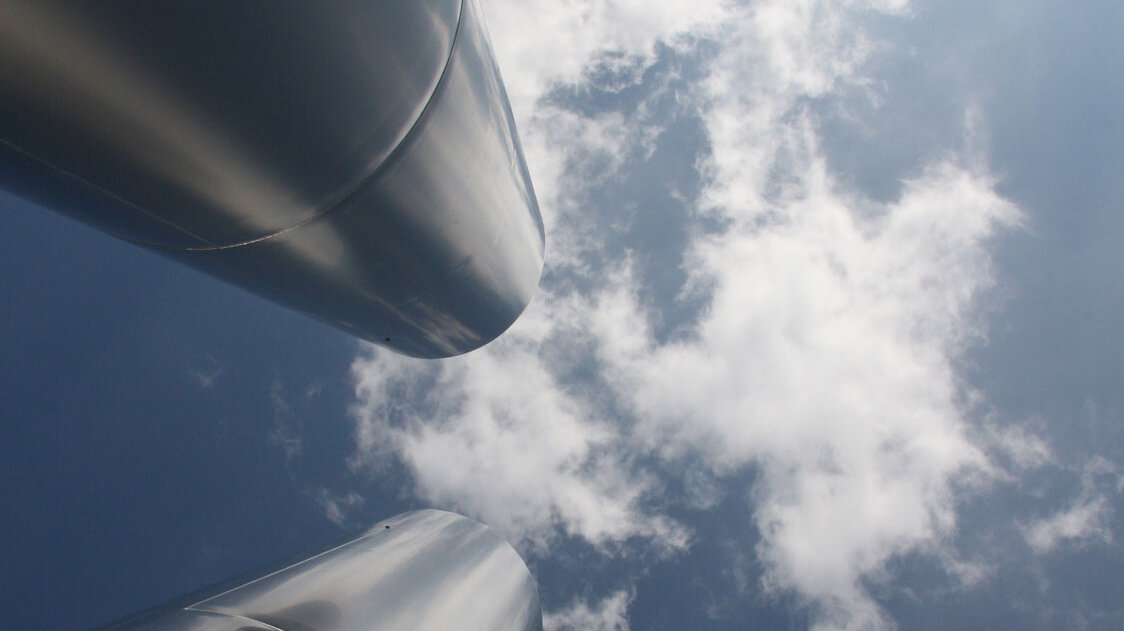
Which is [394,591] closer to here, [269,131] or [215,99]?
[269,131]

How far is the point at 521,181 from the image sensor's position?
31.2ft

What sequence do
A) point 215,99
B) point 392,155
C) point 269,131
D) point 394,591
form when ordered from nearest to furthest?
point 215,99 → point 269,131 → point 392,155 → point 394,591

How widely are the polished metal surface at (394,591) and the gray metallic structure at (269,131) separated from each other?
143 inches

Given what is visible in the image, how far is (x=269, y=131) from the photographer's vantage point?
464 centimetres

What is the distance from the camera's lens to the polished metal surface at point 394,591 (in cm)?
663

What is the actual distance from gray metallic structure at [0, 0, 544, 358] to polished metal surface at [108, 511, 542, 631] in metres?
3.64

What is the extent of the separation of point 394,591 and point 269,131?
6780 millimetres

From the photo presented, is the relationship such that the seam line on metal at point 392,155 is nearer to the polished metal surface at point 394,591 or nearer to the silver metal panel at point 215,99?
the silver metal panel at point 215,99

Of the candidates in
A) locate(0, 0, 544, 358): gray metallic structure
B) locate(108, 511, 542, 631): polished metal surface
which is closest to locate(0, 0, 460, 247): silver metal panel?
locate(0, 0, 544, 358): gray metallic structure

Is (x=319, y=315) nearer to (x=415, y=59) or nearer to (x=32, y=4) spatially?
(x=415, y=59)

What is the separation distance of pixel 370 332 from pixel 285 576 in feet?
12.3

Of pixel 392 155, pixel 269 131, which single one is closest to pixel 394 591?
pixel 392 155

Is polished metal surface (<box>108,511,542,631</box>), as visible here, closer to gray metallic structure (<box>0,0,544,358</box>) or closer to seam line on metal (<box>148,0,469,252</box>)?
gray metallic structure (<box>0,0,544,358</box>)

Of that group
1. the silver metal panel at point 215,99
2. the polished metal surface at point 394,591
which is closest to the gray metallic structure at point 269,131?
the silver metal panel at point 215,99
